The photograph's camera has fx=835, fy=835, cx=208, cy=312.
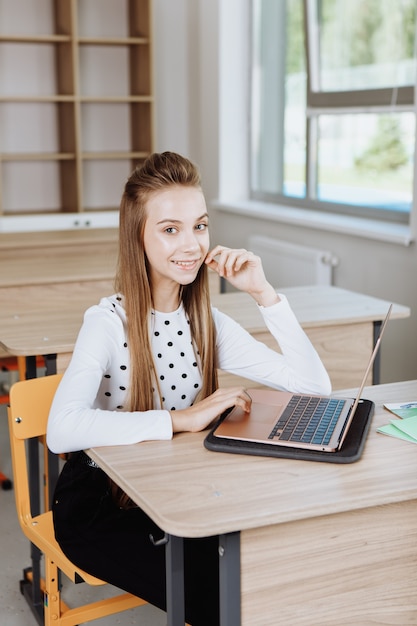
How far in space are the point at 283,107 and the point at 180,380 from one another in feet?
10.8

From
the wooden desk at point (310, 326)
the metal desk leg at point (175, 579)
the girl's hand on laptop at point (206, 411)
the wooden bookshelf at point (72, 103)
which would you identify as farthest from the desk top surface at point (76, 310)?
the wooden bookshelf at point (72, 103)

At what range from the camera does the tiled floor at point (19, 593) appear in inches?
85.0

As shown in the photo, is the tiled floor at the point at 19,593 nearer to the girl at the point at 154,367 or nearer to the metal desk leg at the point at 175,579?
the girl at the point at 154,367

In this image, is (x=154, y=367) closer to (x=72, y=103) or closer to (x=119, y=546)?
(x=119, y=546)

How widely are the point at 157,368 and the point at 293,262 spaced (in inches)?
99.5

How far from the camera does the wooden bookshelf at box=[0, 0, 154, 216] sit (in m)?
5.05

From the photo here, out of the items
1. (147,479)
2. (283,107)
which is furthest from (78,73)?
(147,479)

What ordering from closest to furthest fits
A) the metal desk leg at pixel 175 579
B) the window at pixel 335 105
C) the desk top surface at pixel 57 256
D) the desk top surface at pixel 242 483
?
the desk top surface at pixel 242 483, the metal desk leg at pixel 175 579, the desk top surface at pixel 57 256, the window at pixel 335 105

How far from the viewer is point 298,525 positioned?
124cm

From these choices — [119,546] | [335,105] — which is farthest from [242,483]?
[335,105]

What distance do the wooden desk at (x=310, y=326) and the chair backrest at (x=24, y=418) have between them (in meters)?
0.46

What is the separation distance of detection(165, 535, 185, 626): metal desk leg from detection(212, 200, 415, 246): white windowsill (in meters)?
2.35

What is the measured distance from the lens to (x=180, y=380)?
1.74 meters

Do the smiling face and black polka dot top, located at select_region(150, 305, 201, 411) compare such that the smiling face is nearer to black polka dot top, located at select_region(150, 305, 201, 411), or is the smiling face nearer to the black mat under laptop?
black polka dot top, located at select_region(150, 305, 201, 411)
